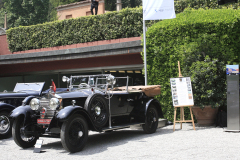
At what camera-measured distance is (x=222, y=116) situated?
342 inches

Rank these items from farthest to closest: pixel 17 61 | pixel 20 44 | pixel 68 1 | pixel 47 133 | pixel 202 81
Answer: pixel 68 1 → pixel 20 44 → pixel 17 61 → pixel 202 81 → pixel 47 133

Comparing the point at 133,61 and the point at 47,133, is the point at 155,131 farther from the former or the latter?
the point at 133,61

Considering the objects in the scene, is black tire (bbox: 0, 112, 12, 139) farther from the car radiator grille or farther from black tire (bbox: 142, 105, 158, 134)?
black tire (bbox: 142, 105, 158, 134)

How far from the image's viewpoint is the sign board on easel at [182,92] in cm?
847

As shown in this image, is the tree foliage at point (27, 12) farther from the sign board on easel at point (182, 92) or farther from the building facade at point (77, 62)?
the sign board on easel at point (182, 92)

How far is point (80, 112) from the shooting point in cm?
607

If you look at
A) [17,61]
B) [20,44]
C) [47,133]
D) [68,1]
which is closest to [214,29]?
[47,133]

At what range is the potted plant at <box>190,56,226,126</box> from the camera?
873cm

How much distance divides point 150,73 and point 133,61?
3.44m

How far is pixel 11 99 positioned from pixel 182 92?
201 inches

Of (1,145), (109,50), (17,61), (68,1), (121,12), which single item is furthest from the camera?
(68,1)

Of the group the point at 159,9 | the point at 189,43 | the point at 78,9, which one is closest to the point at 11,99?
the point at 159,9

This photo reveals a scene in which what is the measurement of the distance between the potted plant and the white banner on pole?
1844 mm

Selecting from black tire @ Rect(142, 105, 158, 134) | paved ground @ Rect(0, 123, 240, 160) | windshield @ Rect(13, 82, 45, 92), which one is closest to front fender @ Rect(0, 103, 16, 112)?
paved ground @ Rect(0, 123, 240, 160)
